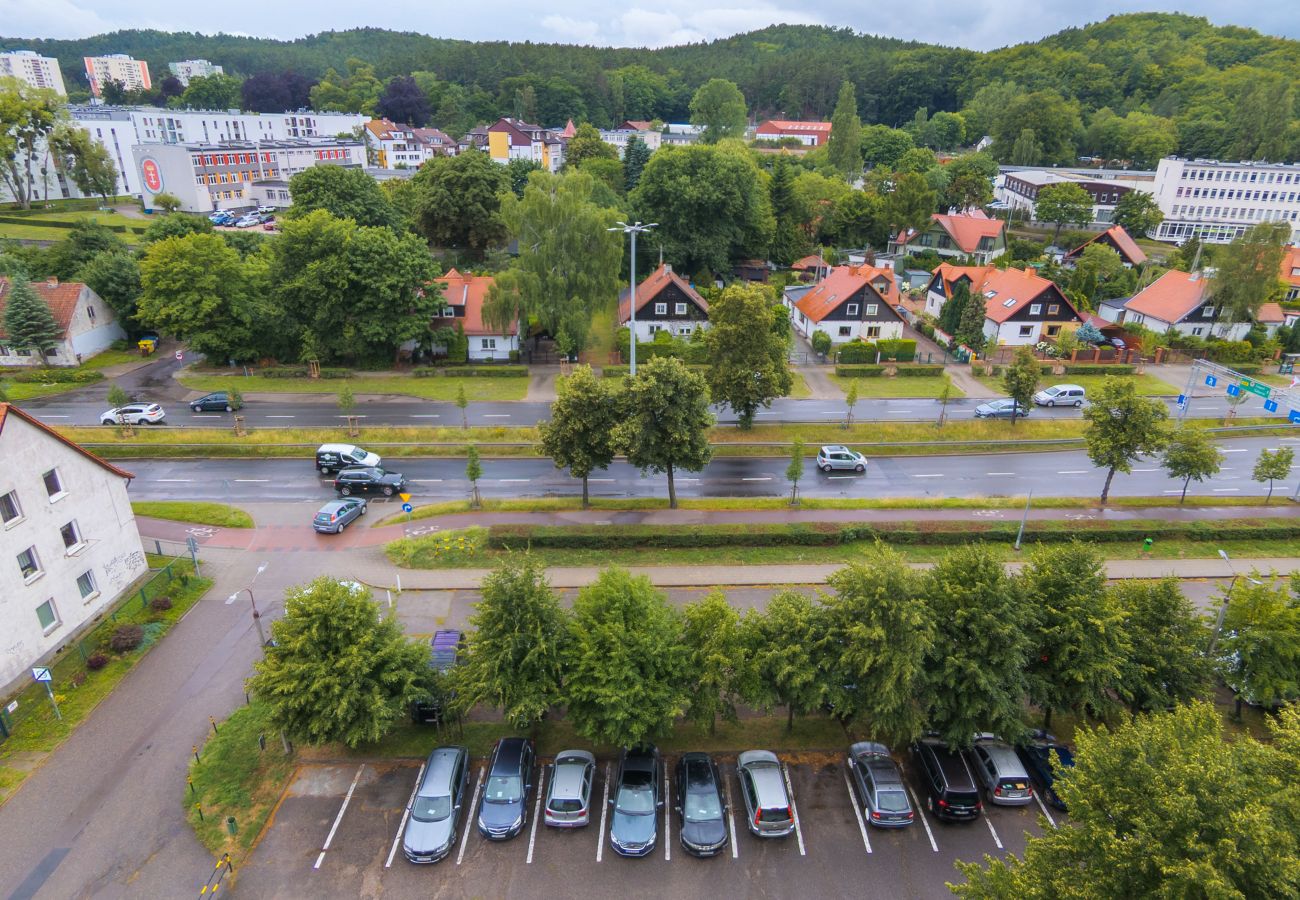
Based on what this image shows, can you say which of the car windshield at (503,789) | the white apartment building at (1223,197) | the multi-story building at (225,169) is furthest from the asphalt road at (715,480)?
the white apartment building at (1223,197)

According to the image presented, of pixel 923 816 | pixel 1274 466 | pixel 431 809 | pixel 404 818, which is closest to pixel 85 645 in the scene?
pixel 404 818

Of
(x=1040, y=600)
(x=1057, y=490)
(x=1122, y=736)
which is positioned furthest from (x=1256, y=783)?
(x=1057, y=490)

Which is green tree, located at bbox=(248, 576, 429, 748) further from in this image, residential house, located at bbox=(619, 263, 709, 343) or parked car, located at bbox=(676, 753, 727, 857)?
residential house, located at bbox=(619, 263, 709, 343)

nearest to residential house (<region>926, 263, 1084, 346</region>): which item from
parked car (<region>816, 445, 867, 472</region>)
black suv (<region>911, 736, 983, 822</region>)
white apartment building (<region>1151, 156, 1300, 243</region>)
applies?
parked car (<region>816, 445, 867, 472</region>)

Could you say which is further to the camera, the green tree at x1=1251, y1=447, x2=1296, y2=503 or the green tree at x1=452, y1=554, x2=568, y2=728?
the green tree at x1=1251, y1=447, x2=1296, y2=503

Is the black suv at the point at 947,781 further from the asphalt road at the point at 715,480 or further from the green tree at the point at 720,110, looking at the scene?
the green tree at the point at 720,110

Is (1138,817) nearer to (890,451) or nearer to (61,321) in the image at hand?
(890,451)
